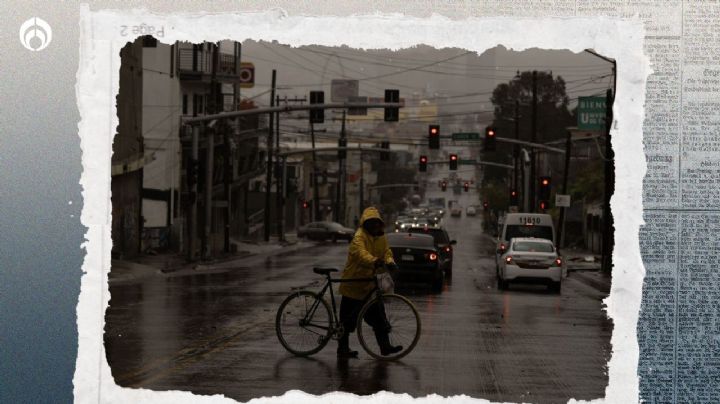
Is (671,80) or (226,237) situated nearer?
(671,80)

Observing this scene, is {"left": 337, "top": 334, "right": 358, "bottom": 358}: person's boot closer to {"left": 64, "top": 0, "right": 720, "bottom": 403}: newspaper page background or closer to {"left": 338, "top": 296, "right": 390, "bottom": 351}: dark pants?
{"left": 338, "top": 296, "right": 390, "bottom": 351}: dark pants

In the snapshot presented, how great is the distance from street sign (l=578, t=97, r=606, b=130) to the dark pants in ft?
74.2

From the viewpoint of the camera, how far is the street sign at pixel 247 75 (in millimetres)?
77000

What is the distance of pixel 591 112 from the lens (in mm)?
34656

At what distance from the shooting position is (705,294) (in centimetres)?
890

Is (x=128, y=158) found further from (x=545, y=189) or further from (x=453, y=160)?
(x=453, y=160)

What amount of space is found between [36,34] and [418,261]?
20.2 metres

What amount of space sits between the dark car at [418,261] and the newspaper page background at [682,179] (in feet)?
61.6

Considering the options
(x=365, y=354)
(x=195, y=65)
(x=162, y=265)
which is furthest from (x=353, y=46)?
(x=195, y=65)

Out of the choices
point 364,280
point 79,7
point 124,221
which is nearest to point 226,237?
point 124,221

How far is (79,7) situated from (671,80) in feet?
14.7

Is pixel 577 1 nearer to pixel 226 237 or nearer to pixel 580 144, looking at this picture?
pixel 226 237

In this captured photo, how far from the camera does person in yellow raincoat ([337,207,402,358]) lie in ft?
42.0

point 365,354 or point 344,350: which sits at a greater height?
point 344,350
